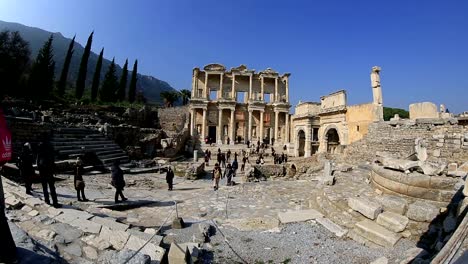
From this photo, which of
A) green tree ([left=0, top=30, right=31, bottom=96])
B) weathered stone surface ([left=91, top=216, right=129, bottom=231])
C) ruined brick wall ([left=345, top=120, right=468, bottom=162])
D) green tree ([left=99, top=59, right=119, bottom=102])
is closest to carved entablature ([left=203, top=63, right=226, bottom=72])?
green tree ([left=99, top=59, right=119, bottom=102])

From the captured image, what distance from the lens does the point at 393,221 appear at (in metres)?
6.65

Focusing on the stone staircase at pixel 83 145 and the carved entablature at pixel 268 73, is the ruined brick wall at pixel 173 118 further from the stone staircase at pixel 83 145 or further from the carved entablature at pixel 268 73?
the stone staircase at pixel 83 145

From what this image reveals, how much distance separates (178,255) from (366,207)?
484 centimetres

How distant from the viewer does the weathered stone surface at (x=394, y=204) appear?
704 centimetres

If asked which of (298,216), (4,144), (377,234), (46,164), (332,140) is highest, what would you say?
(332,140)

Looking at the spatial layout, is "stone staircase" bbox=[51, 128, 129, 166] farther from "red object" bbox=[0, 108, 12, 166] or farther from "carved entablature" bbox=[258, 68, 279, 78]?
"carved entablature" bbox=[258, 68, 279, 78]

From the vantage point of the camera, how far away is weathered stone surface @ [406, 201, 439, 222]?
6.51 metres

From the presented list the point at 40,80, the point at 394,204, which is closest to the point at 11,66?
the point at 40,80

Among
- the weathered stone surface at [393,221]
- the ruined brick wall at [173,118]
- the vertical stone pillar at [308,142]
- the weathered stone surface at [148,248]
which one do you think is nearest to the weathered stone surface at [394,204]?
the weathered stone surface at [393,221]

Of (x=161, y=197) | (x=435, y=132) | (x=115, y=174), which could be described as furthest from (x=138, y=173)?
(x=435, y=132)

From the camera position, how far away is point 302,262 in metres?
5.74

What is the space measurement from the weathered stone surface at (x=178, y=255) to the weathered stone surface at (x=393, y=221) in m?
4.73

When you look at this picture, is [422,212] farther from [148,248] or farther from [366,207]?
[148,248]

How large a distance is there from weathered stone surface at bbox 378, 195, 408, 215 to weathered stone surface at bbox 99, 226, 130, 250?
6264 mm
